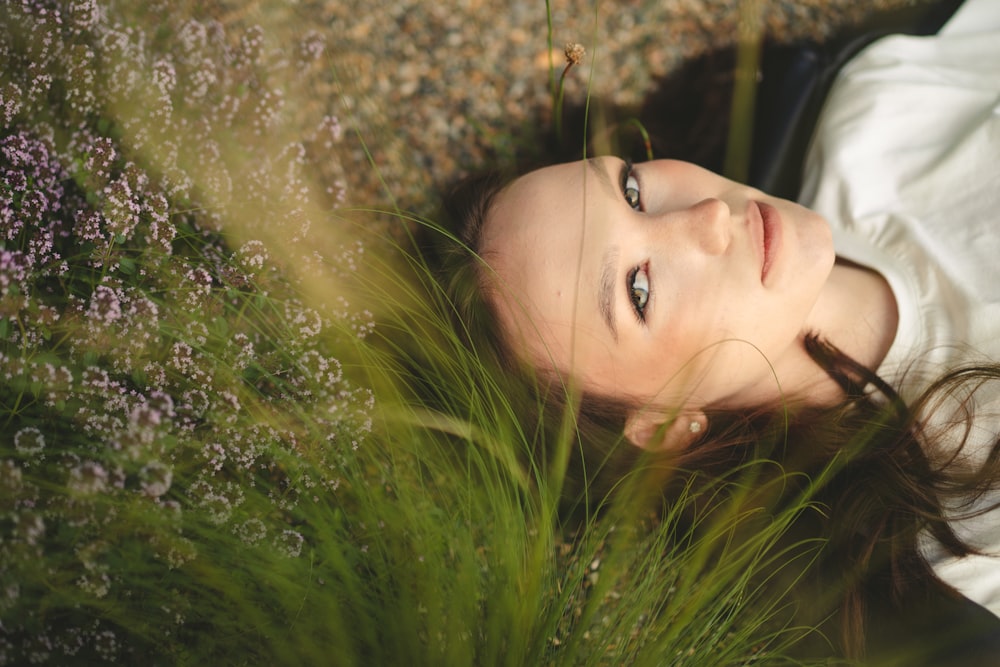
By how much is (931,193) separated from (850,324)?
0.47m

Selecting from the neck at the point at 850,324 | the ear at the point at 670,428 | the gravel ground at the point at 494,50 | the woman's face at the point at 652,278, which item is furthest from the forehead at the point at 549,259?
the gravel ground at the point at 494,50

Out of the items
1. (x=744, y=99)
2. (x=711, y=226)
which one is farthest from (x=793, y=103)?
(x=711, y=226)

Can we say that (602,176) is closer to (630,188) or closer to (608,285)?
(630,188)

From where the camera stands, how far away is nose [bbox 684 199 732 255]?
146 cm

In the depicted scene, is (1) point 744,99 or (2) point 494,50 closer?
(1) point 744,99

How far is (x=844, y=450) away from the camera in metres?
1.62

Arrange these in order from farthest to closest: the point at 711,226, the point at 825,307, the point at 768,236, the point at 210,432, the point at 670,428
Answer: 1. the point at 825,307
2. the point at 670,428
3. the point at 768,236
4. the point at 711,226
5. the point at 210,432

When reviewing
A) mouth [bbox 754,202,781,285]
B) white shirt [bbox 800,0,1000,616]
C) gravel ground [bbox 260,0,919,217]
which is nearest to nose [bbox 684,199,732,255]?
mouth [bbox 754,202,781,285]

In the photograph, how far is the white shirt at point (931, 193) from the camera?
1.76 meters

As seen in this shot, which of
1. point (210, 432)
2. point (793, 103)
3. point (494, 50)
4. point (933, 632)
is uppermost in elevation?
point (494, 50)

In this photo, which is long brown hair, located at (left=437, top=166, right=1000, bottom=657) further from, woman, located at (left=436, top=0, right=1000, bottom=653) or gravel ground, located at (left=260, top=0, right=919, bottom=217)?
gravel ground, located at (left=260, top=0, right=919, bottom=217)

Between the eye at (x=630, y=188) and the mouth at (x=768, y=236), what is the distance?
0.27 metres

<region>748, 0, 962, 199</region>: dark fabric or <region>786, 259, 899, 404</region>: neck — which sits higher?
<region>748, 0, 962, 199</region>: dark fabric

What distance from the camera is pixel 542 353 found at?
160 cm
